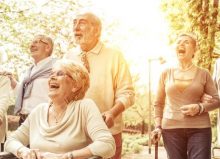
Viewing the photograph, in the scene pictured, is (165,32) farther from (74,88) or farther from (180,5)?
(74,88)

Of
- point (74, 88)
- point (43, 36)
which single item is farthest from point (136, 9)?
point (74, 88)

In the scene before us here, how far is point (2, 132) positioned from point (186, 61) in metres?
1.90

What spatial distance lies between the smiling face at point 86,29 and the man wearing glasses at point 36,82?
1163 mm

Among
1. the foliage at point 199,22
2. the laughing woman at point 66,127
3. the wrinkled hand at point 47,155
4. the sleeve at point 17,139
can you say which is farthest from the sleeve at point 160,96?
the foliage at point 199,22

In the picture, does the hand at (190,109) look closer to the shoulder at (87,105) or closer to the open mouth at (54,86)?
the shoulder at (87,105)

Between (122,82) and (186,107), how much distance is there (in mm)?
737

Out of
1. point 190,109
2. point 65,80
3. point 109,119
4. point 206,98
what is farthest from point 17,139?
point 206,98

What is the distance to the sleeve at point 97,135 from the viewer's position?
8.98 ft

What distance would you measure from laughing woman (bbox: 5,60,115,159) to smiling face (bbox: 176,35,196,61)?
1.54 metres

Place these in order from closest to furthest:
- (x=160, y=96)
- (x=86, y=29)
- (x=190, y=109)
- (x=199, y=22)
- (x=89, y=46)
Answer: (x=86, y=29) < (x=89, y=46) < (x=190, y=109) < (x=160, y=96) < (x=199, y=22)

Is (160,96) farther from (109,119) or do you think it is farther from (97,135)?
(97,135)

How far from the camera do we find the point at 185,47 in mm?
4285

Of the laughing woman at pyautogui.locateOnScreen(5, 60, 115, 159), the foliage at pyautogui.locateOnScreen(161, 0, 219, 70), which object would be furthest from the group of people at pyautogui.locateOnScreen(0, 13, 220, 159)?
the foliage at pyautogui.locateOnScreen(161, 0, 219, 70)

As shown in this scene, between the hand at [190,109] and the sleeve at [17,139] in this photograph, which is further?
A: the hand at [190,109]
